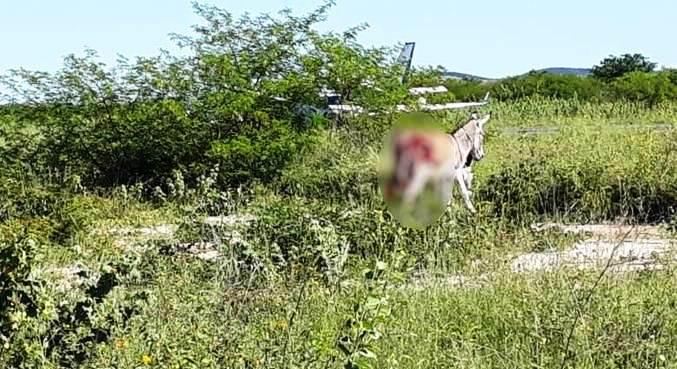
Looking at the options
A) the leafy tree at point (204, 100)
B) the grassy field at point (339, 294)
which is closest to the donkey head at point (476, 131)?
the grassy field at point (339, 294)

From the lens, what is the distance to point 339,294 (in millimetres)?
4250

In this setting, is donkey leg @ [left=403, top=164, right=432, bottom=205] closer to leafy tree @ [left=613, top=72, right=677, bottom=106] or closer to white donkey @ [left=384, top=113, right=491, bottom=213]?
white donkey @ [left=384, top=113, right=491, bottom=213]

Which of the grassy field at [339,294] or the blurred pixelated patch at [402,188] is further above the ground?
the blurred pixelated patch at [402,188]

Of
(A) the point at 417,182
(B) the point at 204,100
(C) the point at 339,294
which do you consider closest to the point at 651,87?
(B) the point at 204,100

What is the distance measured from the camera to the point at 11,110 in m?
11.9

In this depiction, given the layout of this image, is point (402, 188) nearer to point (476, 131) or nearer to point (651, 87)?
point (476, 131)

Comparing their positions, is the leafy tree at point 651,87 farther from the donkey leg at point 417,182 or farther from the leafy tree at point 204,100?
the donkey leg at point 417,182

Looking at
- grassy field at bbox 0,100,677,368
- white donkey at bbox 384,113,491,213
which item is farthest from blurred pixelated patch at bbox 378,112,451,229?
grassy field at bbox 0,100,677,368

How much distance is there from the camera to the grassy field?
3205 millimetres

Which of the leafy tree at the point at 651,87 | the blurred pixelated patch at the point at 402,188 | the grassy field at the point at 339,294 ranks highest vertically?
the blurred pixelated patch at the point at 402,188

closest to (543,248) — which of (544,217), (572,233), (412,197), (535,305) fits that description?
(572,233)

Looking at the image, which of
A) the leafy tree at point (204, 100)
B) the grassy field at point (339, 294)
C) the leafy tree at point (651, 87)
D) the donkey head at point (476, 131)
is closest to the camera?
the grassy field at point (339, 294)

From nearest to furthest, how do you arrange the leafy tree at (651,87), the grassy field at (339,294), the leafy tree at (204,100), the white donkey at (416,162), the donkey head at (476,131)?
the white donkey at (416,162)
the grassy field at (339,294)
the donkey head at (476,131)
the leafy tree at (204,100)
the leafy tree at (651,87)

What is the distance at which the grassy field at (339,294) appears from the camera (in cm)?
321
